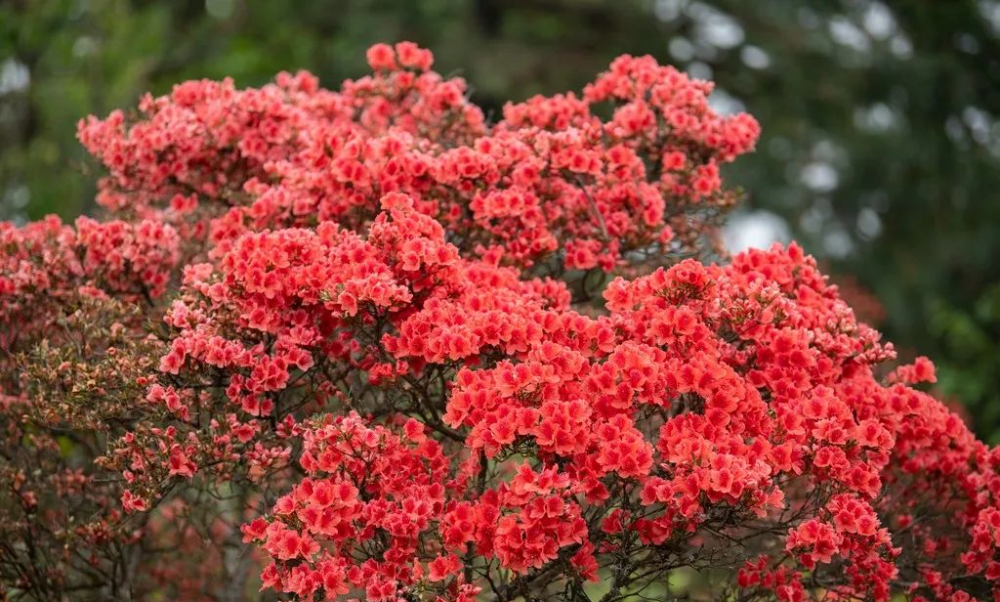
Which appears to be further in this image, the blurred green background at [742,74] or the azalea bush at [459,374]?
the blurred green background at [742,74]

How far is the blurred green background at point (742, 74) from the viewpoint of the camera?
40.5 feet

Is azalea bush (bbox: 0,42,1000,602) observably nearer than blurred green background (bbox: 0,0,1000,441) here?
Yes

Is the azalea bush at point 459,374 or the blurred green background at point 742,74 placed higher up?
the blurred green background at point 742,74

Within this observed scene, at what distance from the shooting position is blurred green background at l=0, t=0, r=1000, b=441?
12.4m

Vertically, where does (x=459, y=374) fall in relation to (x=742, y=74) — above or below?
below

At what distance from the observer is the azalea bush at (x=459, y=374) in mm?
3051

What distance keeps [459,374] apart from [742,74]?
35.8 feet

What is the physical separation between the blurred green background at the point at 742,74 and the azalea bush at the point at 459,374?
7.48 metres

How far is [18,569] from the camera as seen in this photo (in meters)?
4.11

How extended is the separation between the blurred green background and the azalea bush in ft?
24.5

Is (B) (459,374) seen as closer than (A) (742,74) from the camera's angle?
Yes

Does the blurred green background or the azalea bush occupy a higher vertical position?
the blurred green background

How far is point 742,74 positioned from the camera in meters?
13.1

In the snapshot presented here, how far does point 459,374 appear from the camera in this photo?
3.10m
